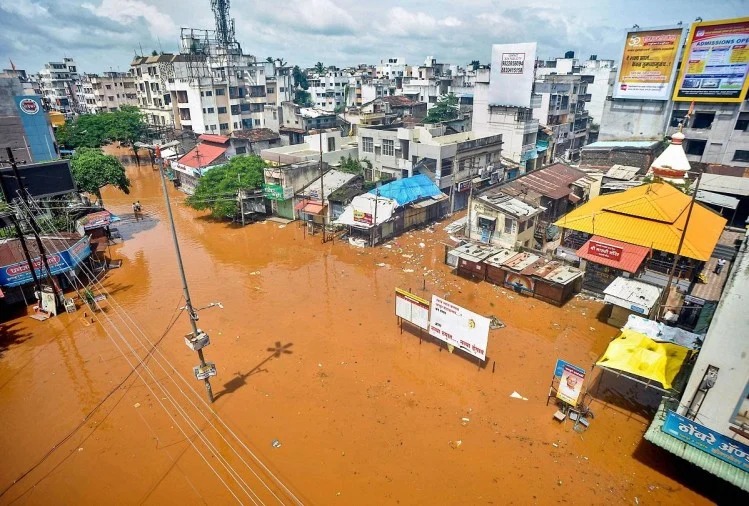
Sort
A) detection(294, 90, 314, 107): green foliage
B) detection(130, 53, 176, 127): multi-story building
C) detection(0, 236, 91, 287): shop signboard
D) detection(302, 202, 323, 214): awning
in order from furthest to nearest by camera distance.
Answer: detection(294, 90, 314, 107): green foliage, detection(130, 53, 176, 127): multi-story building, detection(302, 202, 323, 214): awning, detection(0, 236, 91, 287): shop signboard

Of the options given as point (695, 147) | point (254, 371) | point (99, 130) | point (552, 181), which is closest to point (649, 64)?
point (695, 147)

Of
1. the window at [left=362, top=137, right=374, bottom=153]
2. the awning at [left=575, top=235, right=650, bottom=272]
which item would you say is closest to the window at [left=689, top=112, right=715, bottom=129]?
the awning at [left=575, top=235, right=650, bottom=272]

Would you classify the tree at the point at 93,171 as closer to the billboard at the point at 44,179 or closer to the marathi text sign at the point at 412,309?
the billboard at the point at 44,179

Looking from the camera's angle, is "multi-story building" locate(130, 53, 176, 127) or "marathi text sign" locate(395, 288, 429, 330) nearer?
"marathi text sign" locate(395, 288, 429, 330)

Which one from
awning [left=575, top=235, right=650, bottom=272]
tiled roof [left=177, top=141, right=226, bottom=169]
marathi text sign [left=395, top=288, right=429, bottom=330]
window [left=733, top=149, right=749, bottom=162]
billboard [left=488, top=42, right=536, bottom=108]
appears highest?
billboard [left=488, top=42, right=536, bottom=108]

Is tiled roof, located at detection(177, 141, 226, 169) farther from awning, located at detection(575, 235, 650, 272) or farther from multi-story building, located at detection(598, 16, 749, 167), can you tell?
multi-story building, located at detection(598, 16, 749, 167)

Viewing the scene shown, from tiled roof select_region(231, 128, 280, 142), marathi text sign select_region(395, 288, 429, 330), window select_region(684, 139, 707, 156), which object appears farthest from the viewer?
tiled roof select_region(231, 128, 280, 142)

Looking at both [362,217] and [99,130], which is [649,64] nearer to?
[362,217]

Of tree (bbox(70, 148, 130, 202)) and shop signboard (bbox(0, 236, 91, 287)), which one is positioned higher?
tree (bbox(70, 148, 130, 202))
